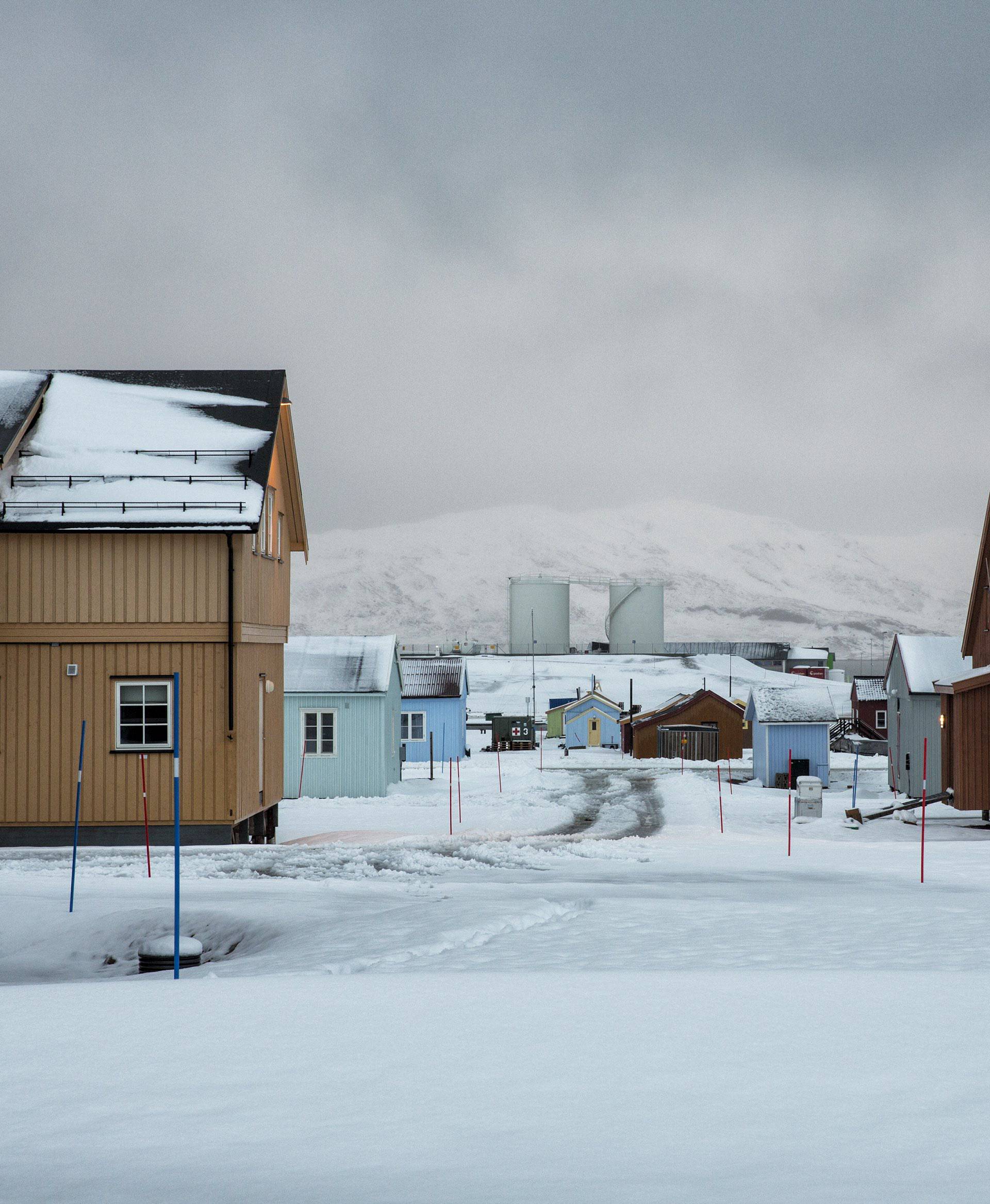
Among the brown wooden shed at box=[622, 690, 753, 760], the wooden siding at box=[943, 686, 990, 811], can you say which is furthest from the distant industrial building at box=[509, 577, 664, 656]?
the wooden siding at box=[943, 686, 990, 811]

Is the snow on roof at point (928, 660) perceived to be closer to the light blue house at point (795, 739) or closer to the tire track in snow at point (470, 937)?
the light blue house at point (795, 739)

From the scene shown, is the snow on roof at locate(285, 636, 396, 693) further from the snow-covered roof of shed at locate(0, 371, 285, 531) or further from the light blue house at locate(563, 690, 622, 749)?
the light blue house at locate(563, 690, 622, 749)

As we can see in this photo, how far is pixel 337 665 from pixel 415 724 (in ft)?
49.9

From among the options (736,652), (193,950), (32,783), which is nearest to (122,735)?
(32,783)

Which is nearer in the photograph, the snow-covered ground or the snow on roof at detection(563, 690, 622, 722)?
the snow-covered ground

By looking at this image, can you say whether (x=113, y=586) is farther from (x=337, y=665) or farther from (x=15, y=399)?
(x=337, y=665)

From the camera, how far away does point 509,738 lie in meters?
62.2

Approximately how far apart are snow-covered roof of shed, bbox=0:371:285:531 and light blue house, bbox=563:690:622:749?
142 ft

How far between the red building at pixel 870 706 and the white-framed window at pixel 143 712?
53.2 meters

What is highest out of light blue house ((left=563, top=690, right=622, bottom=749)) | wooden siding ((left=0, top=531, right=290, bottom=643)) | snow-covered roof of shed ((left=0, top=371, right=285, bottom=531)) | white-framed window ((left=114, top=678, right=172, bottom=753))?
snow-covered roof of shed ((left=0, top=371, right=285, bottom=531))

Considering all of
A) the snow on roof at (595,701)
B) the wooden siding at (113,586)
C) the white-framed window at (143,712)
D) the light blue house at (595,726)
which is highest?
the wooden siding at (113,586)

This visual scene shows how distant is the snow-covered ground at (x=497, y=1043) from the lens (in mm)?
4609

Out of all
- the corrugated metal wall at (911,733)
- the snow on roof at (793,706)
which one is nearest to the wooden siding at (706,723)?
the snow on roof at (793,706)

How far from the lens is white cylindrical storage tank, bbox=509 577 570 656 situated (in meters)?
124
